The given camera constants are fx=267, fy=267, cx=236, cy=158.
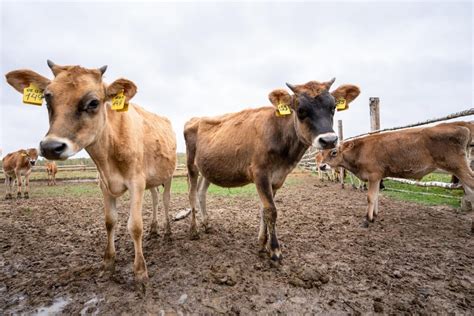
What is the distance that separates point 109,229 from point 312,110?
9.96 feet

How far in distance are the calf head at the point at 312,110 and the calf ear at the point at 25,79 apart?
2761 mm

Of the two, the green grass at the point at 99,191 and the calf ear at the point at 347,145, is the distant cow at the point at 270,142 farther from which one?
the green grass at the point at 99,191

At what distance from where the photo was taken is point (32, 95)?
302 centimetres

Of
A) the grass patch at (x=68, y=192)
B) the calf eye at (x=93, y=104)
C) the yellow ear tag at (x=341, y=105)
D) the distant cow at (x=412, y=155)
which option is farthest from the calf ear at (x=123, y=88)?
→ the grass patch at (x=68, y=192)

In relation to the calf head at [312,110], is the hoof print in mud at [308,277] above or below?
below

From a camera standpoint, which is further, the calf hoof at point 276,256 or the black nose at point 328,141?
the calf hoof at point 276,256

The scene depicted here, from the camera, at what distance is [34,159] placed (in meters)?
13.1

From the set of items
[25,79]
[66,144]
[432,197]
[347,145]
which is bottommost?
[432,197]

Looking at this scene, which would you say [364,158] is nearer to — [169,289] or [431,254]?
[431,254]

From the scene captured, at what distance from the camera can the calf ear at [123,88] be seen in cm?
296

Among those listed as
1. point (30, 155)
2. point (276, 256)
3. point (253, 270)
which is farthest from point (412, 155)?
point (30, 155)

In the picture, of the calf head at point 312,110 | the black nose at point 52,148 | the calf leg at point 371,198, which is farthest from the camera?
the calf leg at point 371,198

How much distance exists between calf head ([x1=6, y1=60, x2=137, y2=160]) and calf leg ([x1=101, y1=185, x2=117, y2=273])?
991mm

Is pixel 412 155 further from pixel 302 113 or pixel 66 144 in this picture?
pixel 66 144
